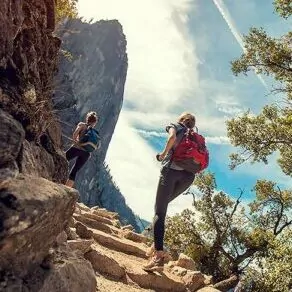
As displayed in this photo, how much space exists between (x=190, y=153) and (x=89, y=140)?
4.20 meters

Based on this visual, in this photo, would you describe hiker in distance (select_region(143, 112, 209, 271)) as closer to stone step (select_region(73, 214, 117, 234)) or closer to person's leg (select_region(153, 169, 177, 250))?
person's leg (select_region(153, 169, 177, 250))

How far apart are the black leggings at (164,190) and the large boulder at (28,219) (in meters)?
4.51

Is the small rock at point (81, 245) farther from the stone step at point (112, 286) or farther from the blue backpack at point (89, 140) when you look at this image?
the blue backpack at point (89, 140)

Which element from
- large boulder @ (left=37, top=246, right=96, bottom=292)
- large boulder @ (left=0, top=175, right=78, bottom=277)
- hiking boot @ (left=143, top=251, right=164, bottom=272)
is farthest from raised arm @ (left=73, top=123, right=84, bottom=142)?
large boulder @ (left=0, top=175, right=78, bottom=277)

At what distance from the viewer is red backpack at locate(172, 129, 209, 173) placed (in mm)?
9430

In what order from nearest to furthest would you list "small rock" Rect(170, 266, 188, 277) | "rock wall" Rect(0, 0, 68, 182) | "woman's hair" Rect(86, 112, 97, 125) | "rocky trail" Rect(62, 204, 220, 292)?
1. "rock wall" Rect(0, 0, 68, 182)
2. "rocky trail" Rect(62, 204, 220, 292)
3. "small rock" Rect(170, 266, 188, 277)
4. "woman's hair" Rect(86, 112, 97, 125)

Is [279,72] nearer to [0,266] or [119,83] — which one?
[0,266]

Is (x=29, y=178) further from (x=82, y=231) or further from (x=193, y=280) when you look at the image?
(x=193, y=280)

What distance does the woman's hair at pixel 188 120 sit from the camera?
382 inches

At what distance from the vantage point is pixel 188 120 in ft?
31.9

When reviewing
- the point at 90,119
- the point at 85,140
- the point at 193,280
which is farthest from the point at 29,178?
the point at 90,119

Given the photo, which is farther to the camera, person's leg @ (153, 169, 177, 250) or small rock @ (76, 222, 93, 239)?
small rock @ (76, 222, 93, 239)

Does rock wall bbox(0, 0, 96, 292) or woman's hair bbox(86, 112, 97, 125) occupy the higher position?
woman's hair bbox(86, 112, 97, 125)

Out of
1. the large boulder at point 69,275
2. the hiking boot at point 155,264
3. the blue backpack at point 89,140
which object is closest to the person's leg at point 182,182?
the hiking boot at point 155,264
